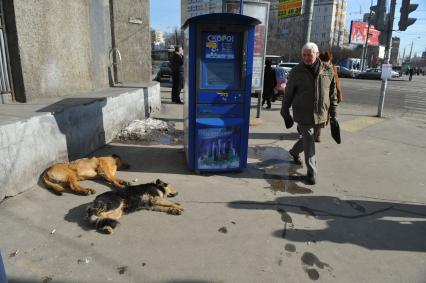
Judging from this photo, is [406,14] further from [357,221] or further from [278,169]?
[357,221]

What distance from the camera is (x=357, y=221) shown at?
3.64 metres

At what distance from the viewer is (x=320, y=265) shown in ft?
9.37

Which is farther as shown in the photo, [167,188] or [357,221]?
[167,188]

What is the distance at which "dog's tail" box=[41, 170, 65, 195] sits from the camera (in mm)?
3996

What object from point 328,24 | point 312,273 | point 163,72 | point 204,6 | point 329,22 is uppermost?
point 329,22

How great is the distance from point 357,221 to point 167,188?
217 cm

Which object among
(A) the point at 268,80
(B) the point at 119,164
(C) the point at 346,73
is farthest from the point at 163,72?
(C) the point at 346,73

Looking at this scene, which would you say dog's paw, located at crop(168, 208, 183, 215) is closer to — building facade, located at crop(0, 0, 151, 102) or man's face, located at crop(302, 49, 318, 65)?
man's face, located at crop(302, 49, 318, 65)

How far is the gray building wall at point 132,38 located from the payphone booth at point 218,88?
4.54m

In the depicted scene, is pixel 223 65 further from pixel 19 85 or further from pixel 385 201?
pixel 19 85

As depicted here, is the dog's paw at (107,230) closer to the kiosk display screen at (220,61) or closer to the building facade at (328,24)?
the kiosk display screen at (220,61)

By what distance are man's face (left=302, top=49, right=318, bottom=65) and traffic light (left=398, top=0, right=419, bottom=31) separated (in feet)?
20.4

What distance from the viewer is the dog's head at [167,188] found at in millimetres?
3884

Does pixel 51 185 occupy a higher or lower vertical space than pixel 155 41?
lower
